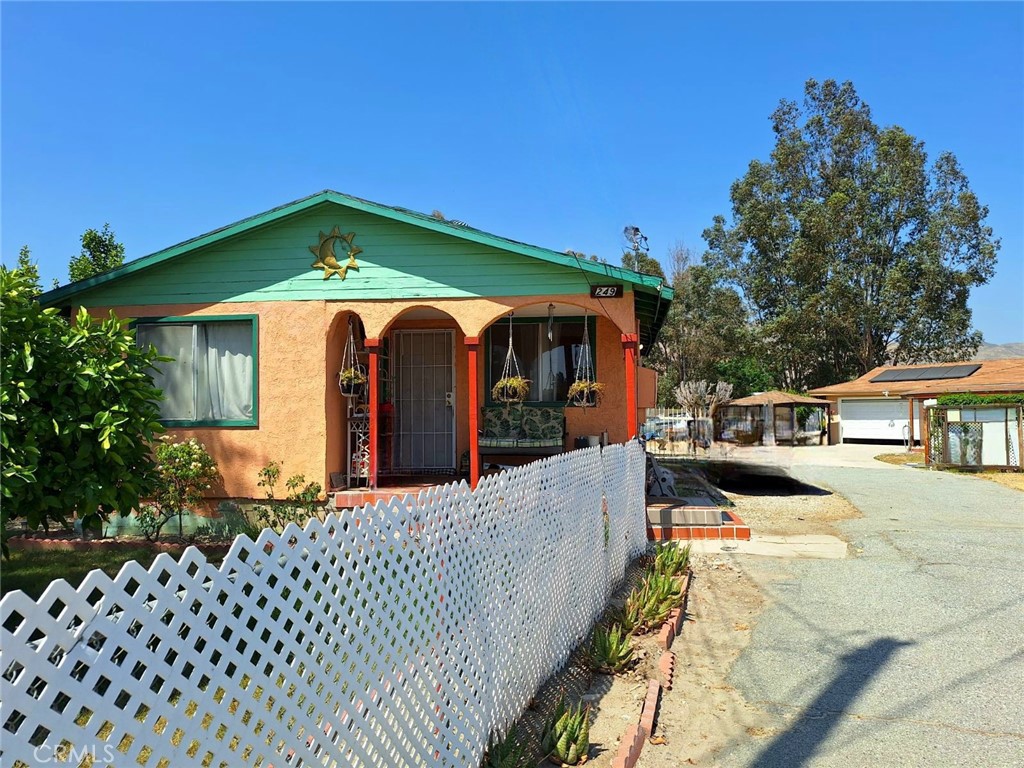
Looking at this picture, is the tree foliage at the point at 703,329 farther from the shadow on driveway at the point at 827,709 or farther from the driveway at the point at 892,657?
the shadow on driveway at the point at 827,709

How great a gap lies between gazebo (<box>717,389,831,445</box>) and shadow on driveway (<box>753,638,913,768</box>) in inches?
1089

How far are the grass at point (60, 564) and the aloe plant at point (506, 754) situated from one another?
15.6 feet

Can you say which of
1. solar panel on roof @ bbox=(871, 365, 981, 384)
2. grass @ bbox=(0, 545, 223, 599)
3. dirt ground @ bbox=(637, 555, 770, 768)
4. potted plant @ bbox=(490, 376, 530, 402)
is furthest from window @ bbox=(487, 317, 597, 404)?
solar panel on roof @ bbox=(871, 365, 981, 384)

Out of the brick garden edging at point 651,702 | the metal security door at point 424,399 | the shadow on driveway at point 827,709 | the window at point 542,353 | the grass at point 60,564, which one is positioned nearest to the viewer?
the brick garden edging at point 651,702

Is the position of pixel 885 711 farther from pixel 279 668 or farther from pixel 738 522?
pixel 738 522

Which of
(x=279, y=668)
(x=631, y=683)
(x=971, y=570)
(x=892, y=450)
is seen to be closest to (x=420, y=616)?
(x=279, y=668)

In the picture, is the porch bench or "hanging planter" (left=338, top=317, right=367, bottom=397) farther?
the porch bench

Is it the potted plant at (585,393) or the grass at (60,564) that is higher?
the potted plant at (585,393)

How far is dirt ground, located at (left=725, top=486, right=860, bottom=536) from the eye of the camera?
9.73 metres

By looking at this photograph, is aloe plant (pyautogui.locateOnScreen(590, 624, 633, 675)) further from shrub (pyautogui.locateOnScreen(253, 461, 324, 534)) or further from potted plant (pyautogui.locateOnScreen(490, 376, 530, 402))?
shrub (pyautogui.locateOnScreen(253, 461, 324, 534))

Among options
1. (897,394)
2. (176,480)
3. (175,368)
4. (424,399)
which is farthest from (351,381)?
(897,394)

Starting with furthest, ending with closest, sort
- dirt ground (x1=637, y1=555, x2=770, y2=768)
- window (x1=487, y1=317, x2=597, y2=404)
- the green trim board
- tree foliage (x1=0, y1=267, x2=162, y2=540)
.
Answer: window (x1=487, y1=317, x2=597, y2=404), the green trim board, tree foliage (x1=0, y1=267, x2=162, y2=540), dirt ground (x1=637, y1=555, x2=770, y2=768)

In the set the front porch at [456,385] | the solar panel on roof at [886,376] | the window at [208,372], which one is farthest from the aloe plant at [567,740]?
the solar panel on roof at [886,376]

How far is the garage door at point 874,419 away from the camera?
30.9 meters
